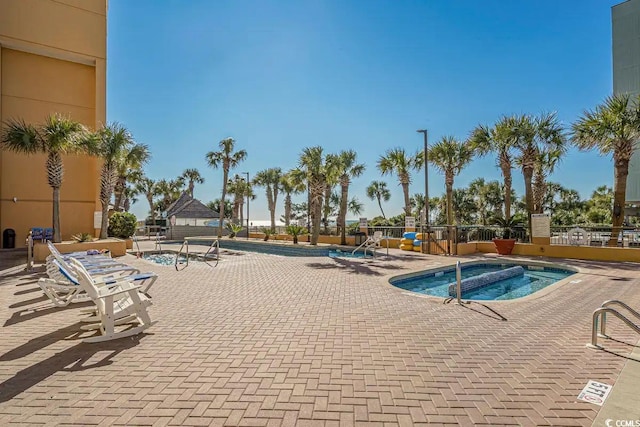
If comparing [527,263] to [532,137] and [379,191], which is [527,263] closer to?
[532,137]

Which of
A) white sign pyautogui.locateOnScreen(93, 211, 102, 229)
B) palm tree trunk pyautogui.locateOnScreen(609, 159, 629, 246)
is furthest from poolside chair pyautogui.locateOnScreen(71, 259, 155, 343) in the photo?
palm tree trunk pyautogui.locateOnScreen(609, 159, 629, 246)

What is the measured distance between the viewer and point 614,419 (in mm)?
2352

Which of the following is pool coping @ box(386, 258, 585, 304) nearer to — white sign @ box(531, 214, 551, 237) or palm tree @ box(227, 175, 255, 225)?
white sign @ box(531, 214, 551, 237)

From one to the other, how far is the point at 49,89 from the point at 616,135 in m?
25.1

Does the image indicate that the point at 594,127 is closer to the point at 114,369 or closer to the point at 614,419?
the point at 614,419

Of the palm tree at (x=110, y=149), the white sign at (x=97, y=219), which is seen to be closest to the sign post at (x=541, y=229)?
the palm tree at (x=110, y=149)

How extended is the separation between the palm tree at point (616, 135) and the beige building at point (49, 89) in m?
22.1

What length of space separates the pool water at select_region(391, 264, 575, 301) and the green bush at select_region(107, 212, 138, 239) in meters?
16.9

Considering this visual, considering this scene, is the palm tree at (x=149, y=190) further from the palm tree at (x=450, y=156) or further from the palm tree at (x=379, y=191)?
the palm tree at (x=450, y=156)

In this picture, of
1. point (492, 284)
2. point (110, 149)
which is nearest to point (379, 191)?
point (110, 149)

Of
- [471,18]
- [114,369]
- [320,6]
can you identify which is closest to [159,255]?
[320,6]

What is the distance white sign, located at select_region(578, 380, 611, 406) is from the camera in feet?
8.64

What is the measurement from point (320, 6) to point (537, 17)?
8.38m

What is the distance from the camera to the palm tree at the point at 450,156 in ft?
66.7
